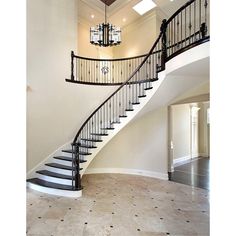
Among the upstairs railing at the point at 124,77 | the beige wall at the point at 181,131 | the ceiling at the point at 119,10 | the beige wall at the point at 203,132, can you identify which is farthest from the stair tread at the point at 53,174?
the beige wall at the point at 203,132

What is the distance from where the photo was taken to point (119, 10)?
25.5 feet

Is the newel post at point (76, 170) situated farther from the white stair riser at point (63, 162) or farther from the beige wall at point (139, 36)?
the beige wall at point (139, 36)

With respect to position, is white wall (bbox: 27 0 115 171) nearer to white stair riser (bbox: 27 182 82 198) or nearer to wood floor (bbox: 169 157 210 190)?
white stair riser (bbox: 27 182 82 198)

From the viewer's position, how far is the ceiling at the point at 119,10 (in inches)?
287

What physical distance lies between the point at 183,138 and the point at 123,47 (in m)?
4.91

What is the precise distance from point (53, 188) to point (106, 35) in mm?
4375

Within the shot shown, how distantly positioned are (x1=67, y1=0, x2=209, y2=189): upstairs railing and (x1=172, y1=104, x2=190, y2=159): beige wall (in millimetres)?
2512

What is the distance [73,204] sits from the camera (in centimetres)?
448

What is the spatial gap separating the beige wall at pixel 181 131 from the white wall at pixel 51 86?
364 cm

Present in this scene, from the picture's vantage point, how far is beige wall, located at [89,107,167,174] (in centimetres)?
675
